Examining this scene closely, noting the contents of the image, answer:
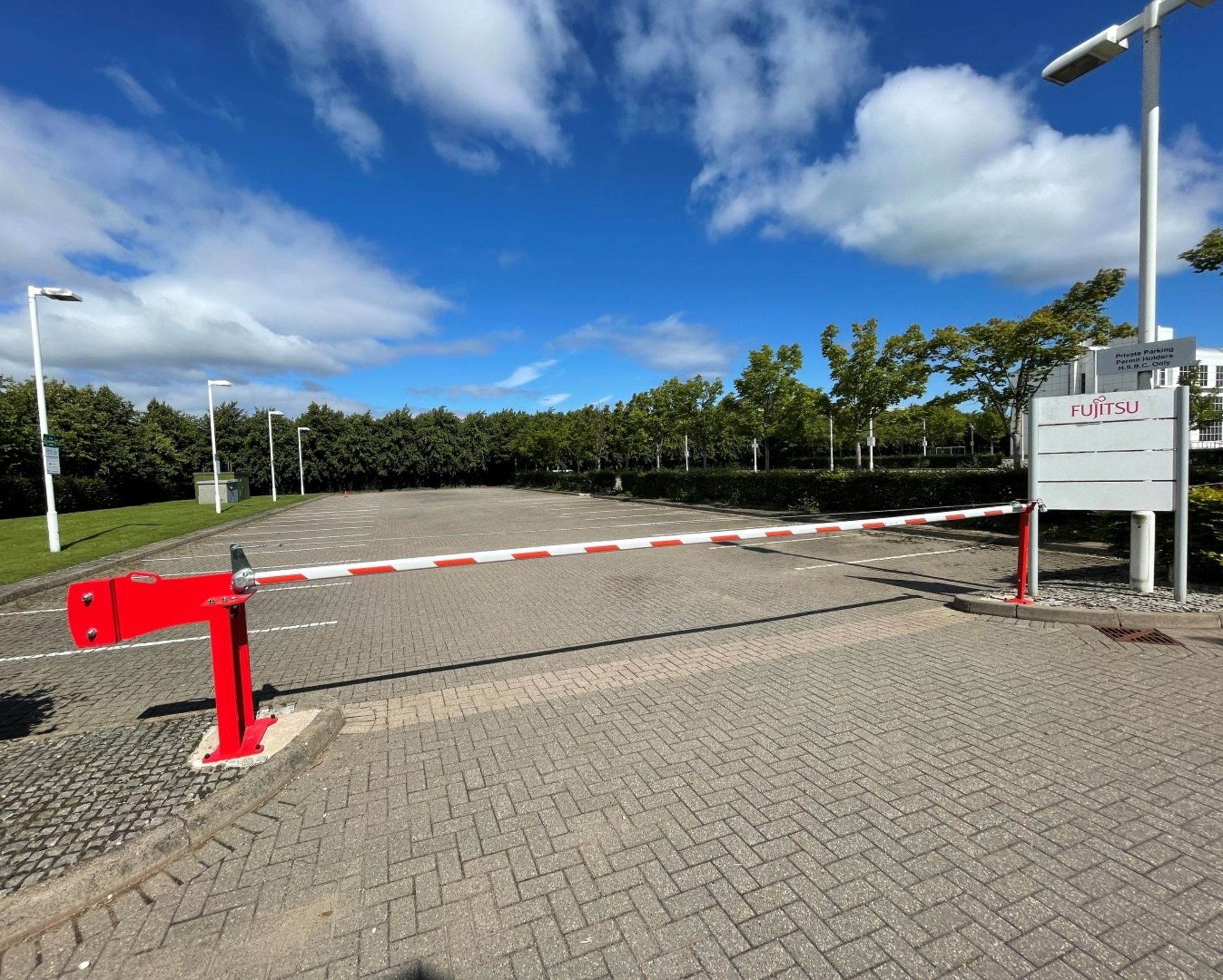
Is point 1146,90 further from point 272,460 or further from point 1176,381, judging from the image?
point 272,460

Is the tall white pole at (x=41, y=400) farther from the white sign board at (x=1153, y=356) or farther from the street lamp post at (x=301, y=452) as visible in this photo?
the street lamp post at (x=301, y=452)

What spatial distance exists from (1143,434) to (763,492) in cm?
1443

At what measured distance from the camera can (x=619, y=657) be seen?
5633 millimetres

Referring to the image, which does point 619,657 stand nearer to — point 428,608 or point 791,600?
point 791,600

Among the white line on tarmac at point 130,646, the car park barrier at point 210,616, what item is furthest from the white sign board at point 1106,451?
the white line on tarmac at point 130,646

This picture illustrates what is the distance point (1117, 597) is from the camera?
671 centimetres

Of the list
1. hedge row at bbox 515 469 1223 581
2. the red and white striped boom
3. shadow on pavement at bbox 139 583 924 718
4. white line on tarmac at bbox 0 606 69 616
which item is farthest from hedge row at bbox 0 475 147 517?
the red and white striped boom

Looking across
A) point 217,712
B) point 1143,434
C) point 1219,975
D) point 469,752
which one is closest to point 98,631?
point 217,712

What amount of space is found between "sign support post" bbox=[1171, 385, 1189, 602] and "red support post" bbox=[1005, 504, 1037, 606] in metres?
1.38

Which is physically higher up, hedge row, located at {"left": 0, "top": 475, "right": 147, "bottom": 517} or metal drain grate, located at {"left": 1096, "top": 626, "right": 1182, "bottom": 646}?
hedge row, located at {"left": 0, "top": 475, "right": 147, "bottom": 517}

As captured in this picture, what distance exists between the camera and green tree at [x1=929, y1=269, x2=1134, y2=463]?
1528 cm

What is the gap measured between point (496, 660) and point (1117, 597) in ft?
21.8

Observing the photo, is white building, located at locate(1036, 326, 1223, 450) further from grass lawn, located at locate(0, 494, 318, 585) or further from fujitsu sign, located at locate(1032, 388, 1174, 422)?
grass lawn, located at locate(0, 494, 318, 585)

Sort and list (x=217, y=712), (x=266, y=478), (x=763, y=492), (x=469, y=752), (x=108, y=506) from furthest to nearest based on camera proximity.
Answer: (x=266, y=478)
(x=108, y=506)
(x=763, y=492)
(x=469, y=752)
(x=217, y=712)
